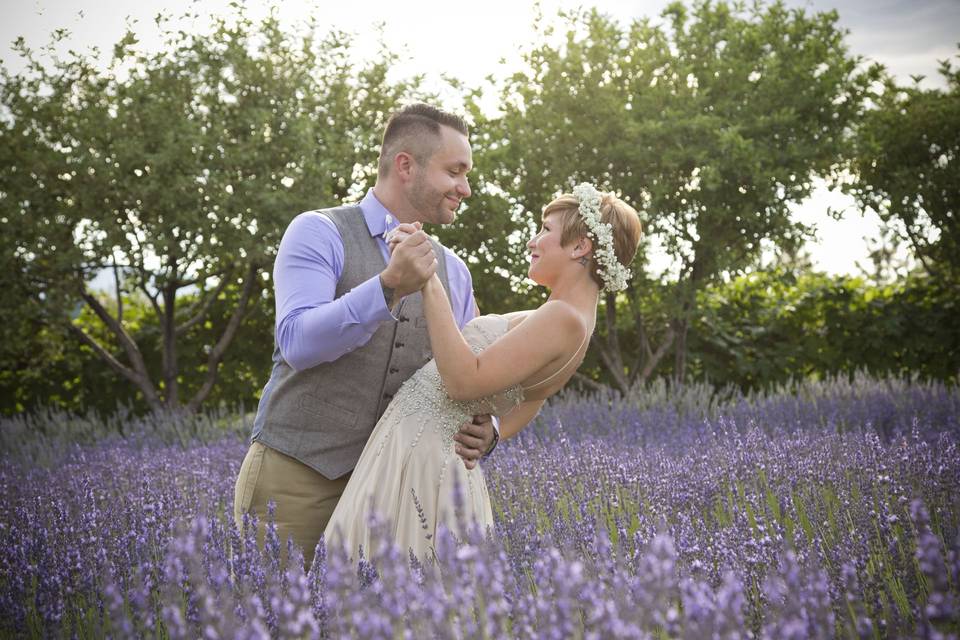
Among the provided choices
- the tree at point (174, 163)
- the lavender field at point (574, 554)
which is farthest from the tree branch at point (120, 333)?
the lavender field at point (574, 554)

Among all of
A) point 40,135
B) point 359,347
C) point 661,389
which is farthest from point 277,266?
point 40,135

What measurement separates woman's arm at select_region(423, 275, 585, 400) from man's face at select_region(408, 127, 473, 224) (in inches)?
22.3

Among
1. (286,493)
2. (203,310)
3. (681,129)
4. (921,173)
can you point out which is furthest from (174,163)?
(921,173)

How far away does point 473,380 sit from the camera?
8.84 ft

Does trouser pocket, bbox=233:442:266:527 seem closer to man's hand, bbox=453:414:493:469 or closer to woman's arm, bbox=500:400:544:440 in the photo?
man's hand, bbox=453:414:493:469

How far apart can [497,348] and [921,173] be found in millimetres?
10676

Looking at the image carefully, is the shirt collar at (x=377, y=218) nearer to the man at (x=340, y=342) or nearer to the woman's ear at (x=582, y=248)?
the man at (x=340, y=342)

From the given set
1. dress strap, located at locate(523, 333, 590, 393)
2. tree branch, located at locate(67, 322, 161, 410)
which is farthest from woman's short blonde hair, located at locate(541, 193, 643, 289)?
tree branch, located at locate(67, 322, 161, 410)

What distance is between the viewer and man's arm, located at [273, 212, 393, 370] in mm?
2514

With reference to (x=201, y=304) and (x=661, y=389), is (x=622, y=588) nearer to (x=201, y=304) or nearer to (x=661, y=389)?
(x=661, y=389)

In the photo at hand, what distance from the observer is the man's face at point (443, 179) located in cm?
315

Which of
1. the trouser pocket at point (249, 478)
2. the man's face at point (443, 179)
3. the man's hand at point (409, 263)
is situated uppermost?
the man's face at point (443, 179)

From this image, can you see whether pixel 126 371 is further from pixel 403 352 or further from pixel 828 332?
pixel 828 332

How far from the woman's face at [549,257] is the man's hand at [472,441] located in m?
0.64
